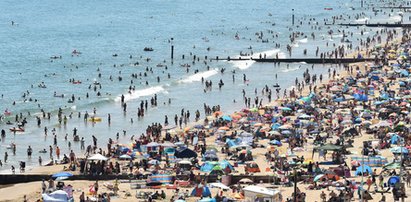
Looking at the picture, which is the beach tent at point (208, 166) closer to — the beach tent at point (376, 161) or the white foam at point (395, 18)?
the beach tent at point (376, 161)

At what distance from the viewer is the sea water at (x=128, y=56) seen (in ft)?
191

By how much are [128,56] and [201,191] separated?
6207 cm

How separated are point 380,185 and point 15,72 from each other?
57.9m

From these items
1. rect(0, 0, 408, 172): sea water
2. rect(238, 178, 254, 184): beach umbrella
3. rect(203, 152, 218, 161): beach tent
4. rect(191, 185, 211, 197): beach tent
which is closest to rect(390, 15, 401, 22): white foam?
rect(0, 0, 408, 172): sea water

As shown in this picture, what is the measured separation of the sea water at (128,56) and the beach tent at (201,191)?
14.2 metres

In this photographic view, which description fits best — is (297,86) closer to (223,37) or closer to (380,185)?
(380,185)

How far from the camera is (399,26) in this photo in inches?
4567

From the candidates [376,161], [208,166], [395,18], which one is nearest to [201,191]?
[208,166]

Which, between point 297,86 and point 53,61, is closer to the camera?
A: point 297,86

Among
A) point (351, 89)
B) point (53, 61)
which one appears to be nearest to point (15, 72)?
point (53, 61)

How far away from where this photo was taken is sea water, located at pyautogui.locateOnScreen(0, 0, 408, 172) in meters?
58.1

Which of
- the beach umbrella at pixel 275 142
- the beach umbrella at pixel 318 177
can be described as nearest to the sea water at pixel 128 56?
the beach umbrella at pixel 275 142

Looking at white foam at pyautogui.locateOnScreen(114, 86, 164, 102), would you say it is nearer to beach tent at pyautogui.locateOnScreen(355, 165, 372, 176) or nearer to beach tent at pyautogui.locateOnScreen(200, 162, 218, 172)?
beach tent at pyautogui.locateOnScreen(200, 162, 218, 172)

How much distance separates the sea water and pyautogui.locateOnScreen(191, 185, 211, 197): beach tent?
1416cm
